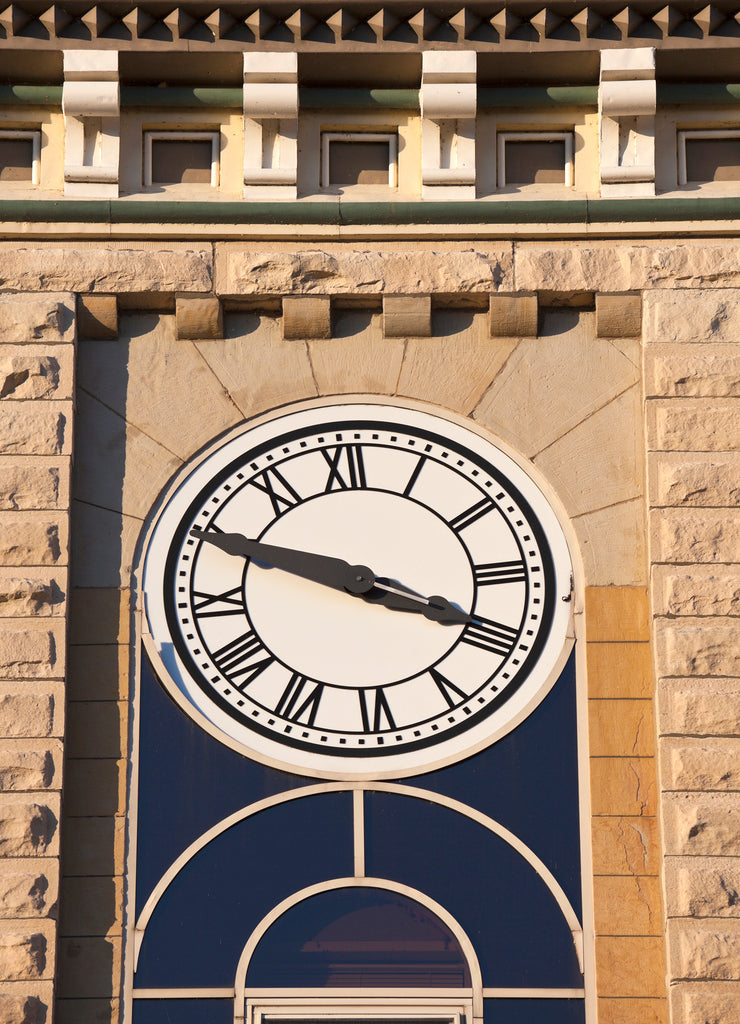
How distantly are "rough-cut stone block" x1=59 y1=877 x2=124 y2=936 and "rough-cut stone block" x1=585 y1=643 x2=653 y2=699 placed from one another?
2723mm

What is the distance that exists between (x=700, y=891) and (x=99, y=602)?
355 centimetres

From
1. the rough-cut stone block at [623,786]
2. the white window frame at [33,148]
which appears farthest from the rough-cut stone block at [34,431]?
the rough-cut stone block at [623,786]

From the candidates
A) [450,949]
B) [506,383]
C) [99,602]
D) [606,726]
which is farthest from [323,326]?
[450,949]

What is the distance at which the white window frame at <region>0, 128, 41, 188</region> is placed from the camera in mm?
13008

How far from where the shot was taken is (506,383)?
41.4 feet

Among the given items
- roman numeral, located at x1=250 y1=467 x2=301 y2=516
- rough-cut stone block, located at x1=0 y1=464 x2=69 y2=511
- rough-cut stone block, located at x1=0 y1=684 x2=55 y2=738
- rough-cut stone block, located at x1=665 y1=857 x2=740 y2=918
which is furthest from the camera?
roman numeral, located at x1=250 y1=467 x2=301 y2=516

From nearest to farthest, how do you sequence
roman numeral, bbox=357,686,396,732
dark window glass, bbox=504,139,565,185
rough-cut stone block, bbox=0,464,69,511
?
roman numeral, bbox=357,686,396,732, rough-cut stone block, bbox=0,464,69,511, dark window glass, bbox=504,139,565,185

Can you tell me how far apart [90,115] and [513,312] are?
8.96 ft

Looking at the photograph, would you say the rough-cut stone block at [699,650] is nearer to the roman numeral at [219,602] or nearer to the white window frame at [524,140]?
the roman numeral at [219,602]

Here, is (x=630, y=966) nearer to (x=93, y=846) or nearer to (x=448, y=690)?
(x=448, y=690)

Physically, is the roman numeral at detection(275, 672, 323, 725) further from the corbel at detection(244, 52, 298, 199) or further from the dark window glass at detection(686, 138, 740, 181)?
the dark window glass at detection(686, 138, 740, 181)

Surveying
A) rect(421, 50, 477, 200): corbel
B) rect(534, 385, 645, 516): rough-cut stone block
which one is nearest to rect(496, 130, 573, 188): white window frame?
rect(421, 50, 477, 200): corbel

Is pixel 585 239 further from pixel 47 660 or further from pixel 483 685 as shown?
pixel 47 660

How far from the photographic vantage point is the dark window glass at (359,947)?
37.2 feet
